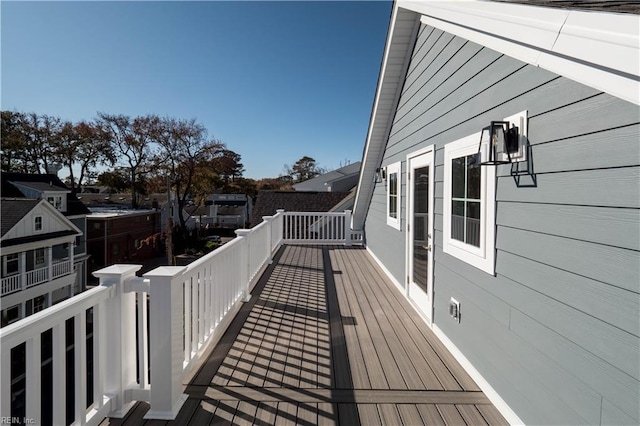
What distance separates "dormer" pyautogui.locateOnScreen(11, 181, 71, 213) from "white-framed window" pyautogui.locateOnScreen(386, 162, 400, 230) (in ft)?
60.1

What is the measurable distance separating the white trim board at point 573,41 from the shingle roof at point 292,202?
12.6m

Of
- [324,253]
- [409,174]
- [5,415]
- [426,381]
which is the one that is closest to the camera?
[5,415]

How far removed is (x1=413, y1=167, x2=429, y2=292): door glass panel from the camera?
3383mm

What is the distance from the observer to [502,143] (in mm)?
1883

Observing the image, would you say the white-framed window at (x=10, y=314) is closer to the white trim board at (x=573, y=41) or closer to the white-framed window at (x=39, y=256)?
the white-framed window at (x=39, y=256)

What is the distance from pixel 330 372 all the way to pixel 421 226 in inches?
77.6

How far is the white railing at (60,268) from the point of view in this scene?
13.9 metres

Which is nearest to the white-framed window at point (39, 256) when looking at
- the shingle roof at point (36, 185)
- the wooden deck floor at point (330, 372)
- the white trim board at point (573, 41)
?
the shingle roof at point (36, 185)

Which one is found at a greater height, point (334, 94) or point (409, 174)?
point (334, 94)

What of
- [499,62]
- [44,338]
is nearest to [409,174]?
[499,62]

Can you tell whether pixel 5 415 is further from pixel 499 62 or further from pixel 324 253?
pixel 324 253

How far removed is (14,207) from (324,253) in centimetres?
1367

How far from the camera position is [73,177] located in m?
24.4

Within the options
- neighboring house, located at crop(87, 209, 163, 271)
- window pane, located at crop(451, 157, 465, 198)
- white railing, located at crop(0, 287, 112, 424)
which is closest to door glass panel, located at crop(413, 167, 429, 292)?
window pane, located at crop(451, 157, 465, 198)
